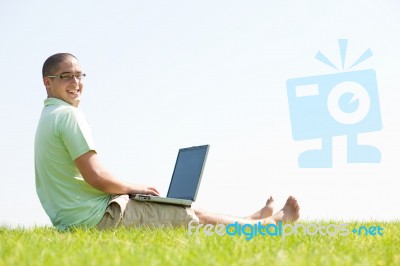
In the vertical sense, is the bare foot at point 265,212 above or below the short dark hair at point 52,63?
below

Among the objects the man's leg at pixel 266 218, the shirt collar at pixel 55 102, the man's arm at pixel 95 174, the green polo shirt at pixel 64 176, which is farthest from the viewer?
the man's leg at pixel 266 218

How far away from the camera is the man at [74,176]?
17.6 ft

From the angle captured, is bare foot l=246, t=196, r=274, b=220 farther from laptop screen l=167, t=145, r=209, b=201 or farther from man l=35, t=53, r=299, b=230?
man l=35, t=53, r=299, b=230

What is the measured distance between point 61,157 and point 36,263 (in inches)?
88.4

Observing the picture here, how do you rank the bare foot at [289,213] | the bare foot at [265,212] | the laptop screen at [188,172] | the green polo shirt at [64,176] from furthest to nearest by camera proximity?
the bare foot at [265,212], the bare foot at [289,213], the laptop screen at [188,172], the green polo shirt at [64,176]

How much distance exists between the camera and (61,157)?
559cm

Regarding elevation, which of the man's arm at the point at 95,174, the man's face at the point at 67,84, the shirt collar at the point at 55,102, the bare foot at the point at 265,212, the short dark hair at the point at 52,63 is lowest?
the bare foot at the point at 265,212

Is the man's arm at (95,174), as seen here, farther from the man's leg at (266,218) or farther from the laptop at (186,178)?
the man's leg at (266,218)

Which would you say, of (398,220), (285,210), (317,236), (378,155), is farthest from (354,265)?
(398,220)

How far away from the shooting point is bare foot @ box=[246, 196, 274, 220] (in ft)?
23.0

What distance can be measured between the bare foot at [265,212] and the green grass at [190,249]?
1.67 meters

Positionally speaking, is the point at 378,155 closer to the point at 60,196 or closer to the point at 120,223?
the point at 120,223

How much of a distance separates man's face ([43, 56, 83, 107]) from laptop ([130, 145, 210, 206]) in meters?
1.15

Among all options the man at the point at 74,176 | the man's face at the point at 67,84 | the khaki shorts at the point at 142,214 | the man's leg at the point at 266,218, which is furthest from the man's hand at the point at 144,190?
the man's face at the point at 67,84
